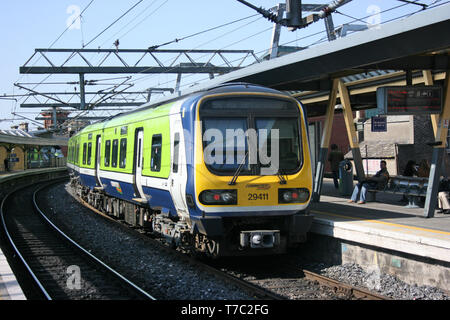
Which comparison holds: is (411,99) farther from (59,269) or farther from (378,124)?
(59,269)

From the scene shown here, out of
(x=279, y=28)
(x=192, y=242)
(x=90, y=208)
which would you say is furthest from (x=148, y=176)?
(x=90, y=208)

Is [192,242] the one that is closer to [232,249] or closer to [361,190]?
[232,249]

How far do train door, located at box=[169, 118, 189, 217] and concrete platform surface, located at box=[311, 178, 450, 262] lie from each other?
2.68 m

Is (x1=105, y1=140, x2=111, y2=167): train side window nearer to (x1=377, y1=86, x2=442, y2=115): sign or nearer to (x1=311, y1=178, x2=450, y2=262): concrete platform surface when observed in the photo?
(x1=311, y1=178, x2=450, y2=262): concrete platform surface

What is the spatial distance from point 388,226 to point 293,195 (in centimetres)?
177

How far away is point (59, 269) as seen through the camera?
400 inches

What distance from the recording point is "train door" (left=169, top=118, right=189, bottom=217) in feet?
30.1

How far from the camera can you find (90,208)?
2030 centimetres

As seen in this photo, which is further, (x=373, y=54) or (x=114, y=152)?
(x=114, y=152)

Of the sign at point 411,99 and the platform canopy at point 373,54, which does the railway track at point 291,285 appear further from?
the platform canopy at point 373,54

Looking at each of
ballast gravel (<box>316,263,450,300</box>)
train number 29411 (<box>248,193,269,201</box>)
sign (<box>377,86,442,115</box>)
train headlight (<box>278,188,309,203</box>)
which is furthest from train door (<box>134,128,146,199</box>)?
sign (<box>377,86,442,115</box>)

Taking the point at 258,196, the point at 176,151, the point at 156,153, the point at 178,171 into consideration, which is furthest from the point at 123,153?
the point at 258,196
